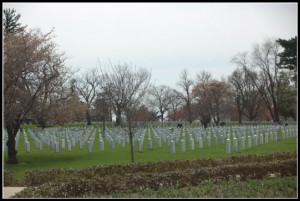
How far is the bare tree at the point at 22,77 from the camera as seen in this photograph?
1631 centimetres

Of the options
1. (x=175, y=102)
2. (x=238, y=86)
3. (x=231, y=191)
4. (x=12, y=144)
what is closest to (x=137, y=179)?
(x=231, y=191)

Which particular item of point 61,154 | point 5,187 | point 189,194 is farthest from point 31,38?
point 189,194

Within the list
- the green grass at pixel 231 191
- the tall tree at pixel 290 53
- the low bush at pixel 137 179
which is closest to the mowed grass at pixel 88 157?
the low bush at pixel 137 179

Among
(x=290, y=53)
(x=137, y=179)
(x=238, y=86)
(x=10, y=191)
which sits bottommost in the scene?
(x=10, y=191)

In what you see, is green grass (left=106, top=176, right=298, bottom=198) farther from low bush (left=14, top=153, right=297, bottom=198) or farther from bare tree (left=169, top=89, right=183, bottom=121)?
bare tree (left=169, top=89, right=183, bottom=121)

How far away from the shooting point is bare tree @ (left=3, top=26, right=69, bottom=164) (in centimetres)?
1631

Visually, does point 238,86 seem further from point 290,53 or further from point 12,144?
point 12,144

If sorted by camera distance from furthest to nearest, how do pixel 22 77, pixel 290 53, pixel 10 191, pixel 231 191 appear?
1. pixel 290 53
2. pixel 22 77
3. pixel 10 191
4. pixel 231 191

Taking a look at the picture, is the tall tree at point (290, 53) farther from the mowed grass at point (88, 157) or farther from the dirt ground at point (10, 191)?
the dirt ground at point (10, 191)

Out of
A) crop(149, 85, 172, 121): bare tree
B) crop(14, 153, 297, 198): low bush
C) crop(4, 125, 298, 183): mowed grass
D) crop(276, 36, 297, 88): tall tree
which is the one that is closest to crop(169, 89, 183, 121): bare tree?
crop(149, 85, 172, 121): bare tree

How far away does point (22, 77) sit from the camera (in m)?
16.8

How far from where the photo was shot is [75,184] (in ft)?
29.9

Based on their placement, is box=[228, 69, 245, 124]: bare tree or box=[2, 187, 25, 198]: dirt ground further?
box=[228, 69, 245, 124]: bare tree

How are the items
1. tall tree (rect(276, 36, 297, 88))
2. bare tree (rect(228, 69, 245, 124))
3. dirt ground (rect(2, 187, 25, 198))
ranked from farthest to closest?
bare tree (rect(228, 69, 245, 124)), tall tree (rect(276, 36, 297, 88)), dirt ground (rect(2, 187, 25, 198))
